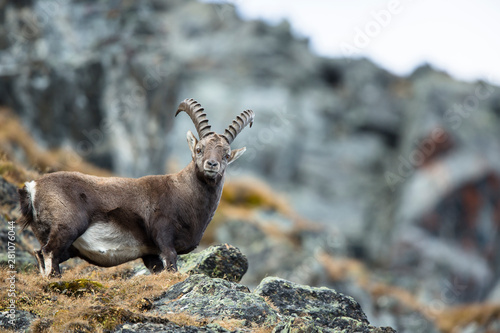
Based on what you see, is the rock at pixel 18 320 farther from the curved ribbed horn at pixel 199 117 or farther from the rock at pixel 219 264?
the curved ribbed horn at pixel 199 117

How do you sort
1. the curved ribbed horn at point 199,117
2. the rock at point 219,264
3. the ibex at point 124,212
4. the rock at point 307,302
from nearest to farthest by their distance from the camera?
the rock at point 307,302, the ibex at point 124,212, the rock at point 219,264, the curved ribbed horn at point 199,117

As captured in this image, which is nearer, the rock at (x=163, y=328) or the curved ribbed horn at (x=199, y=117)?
the rock at (x=163, y=328)

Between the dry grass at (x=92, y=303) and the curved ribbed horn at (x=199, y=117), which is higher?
the curved ribbed horn at (x=199, y=117)

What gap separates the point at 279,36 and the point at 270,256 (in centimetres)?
3092

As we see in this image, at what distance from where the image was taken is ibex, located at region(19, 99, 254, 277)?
33.0ft

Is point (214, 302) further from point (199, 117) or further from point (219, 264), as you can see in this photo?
point (199, 117)

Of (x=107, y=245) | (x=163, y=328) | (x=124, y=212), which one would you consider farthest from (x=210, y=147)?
(x=163, y=328)

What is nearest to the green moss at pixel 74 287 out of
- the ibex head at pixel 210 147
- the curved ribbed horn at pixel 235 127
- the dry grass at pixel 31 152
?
the ibex head at pixel 210 147

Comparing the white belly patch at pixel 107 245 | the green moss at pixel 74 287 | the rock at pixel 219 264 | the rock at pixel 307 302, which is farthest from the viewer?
the rock at pixel 219 264

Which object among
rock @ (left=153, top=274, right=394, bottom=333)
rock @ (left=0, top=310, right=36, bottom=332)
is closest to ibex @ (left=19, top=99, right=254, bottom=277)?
rock @ (left=153, top=274, right=394, bottom=333)

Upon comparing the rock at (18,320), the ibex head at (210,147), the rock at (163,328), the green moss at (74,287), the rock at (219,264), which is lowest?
the rock at (18,320)

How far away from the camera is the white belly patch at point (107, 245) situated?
410 inches

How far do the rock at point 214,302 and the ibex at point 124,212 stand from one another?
3.74ft

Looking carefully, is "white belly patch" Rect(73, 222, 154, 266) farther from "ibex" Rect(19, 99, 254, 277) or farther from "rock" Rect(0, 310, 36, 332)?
"rock" Rect(0, 310, 36, 332)
